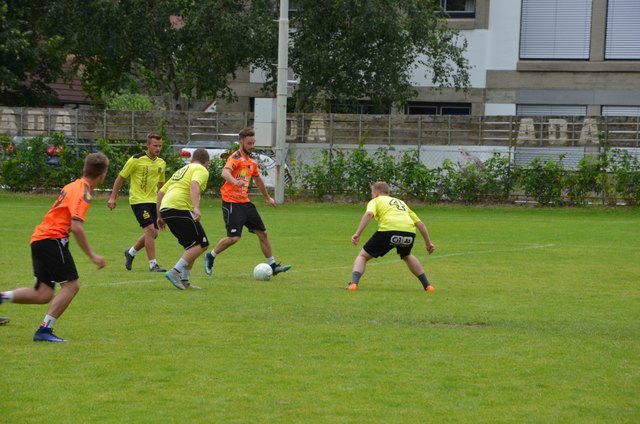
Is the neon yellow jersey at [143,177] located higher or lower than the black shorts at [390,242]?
higher

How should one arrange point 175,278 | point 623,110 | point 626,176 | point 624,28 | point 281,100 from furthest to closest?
point 623,110 < point 624,28 < point 281,100 < point 626,176 < point 175,278

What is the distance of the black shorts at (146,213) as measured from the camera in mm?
16391

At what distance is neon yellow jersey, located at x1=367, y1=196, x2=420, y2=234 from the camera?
13.9 meters

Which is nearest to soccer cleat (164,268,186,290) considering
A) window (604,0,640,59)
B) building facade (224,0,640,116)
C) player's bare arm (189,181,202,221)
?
player's bare arm (189,181,202,221)

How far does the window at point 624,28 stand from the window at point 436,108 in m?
6.02

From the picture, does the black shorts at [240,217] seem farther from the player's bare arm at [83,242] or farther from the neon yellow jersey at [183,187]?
the player's bare arm at [83,242]

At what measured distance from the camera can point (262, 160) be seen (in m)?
33.8

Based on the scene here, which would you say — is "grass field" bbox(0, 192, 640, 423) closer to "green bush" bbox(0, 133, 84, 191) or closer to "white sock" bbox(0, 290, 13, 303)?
"white sock" bbox(0, 290, 13, 303)

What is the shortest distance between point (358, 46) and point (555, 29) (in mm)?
10533

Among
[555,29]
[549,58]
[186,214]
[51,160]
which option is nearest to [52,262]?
[186,214]

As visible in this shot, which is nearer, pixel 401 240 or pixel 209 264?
pixel 401 240

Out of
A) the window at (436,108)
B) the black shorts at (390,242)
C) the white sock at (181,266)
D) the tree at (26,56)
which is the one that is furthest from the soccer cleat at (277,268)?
the window at (436,108)

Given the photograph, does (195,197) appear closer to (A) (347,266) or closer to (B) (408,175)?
(A) (347,266)

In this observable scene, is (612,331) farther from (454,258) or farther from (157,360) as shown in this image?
(454,258)
